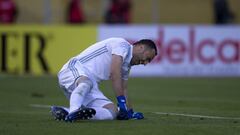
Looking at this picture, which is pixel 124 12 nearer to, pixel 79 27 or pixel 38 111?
pixel 79 27

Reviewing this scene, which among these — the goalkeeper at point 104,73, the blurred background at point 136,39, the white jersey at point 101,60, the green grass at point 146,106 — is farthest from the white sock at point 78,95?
the blurred background at point 136,39

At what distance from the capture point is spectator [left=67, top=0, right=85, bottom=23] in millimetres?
29031

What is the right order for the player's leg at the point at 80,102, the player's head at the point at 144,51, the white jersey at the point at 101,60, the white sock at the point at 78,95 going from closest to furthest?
the player's leg at the point at 80,102 → the white sock at the point at 78,95 → the player's head at the point at 144,51 → the white jersey at the point at 101,60

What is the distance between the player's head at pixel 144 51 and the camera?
12.0 metres

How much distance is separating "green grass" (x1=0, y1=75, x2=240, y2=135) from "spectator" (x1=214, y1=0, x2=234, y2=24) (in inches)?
150

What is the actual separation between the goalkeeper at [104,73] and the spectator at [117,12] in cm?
1664

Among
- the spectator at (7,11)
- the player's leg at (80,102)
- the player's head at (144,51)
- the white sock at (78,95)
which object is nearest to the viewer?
the player's leg at (80,102)

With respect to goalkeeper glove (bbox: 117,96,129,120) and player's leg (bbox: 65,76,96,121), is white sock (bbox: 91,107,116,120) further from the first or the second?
player's leg (bbox: 65,76,96,121)

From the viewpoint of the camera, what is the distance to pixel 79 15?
95.3ft

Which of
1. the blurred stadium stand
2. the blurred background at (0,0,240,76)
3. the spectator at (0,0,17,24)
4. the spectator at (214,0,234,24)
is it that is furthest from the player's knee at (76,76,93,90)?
the spectator at (214,0,234,24)

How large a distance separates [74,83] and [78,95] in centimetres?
55

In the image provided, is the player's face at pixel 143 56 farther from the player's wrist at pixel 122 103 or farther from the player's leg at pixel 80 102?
the player's leg at pixel 80 102

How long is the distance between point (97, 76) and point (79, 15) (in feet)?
55.5

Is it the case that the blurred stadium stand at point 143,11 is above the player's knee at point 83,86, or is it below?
above
